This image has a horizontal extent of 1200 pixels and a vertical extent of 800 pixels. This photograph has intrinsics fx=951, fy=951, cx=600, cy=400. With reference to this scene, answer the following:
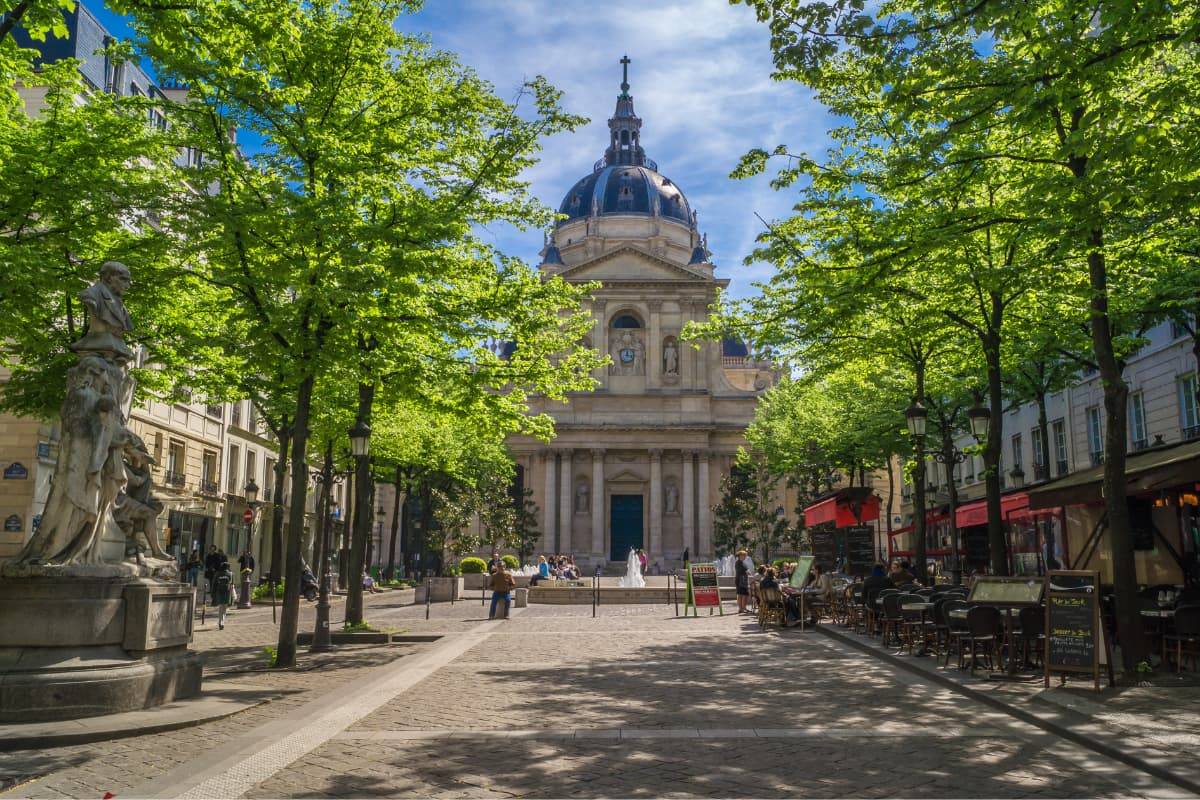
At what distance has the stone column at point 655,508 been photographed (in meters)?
66.6

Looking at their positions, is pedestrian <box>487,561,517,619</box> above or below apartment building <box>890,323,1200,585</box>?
below

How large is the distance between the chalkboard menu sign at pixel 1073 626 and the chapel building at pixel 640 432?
55071mm

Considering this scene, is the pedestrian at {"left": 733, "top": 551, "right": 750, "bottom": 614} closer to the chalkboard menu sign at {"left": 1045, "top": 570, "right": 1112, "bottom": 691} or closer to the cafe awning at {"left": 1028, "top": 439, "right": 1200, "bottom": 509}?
the cafe awning at {"left": 1028, "top": 439, "right": 1200, "bottom": 509}

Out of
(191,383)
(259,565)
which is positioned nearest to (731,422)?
(259,565)

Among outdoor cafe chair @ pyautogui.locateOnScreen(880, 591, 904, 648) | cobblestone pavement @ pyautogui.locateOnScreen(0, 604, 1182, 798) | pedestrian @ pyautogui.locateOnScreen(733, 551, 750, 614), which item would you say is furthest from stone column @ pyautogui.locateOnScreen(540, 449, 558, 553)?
cobblestone pavement @ pyautogui.locateOnScreen(0, 604, 1182, 798)

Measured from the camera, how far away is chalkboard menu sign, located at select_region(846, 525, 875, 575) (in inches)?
1104

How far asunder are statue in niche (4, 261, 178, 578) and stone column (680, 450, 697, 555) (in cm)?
5711

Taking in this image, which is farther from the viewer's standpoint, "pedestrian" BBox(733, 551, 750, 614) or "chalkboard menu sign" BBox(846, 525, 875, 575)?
"pedestrian" BBox(733, 551, 750, 614)

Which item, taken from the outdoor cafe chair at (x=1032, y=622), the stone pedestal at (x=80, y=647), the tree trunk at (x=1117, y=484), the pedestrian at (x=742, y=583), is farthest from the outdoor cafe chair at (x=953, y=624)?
the pedestrian at (x=742, y=583)

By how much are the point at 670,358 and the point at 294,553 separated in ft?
182

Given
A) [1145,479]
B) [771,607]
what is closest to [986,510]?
[771,607]

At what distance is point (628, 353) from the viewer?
228ft

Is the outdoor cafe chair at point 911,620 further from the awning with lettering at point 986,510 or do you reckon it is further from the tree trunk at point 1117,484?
the awning with lettering at point 986,510

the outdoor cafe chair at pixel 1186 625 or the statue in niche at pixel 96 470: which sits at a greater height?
the statue in niche at pixel 96 470
